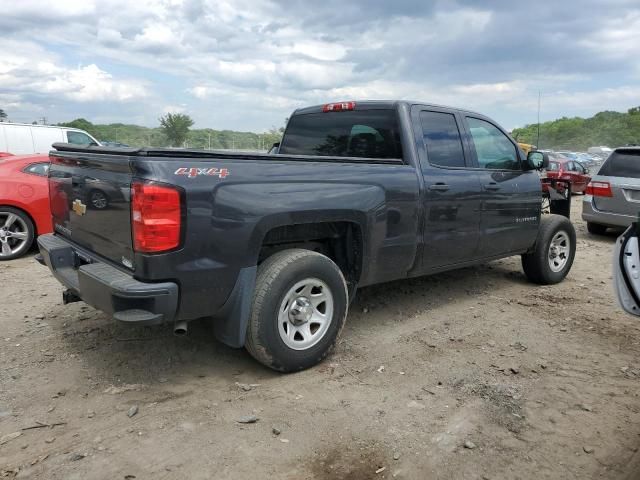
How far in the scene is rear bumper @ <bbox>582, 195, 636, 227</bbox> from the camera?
8775 millimetres

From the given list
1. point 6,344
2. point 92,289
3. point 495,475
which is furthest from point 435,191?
point 6,344

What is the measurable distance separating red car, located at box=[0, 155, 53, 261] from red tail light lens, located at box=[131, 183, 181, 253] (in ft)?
15.5

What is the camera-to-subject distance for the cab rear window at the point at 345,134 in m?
4.50

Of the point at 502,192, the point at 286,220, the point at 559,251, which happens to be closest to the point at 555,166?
the point at 559,251

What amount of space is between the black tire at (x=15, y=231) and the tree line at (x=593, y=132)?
6740cm

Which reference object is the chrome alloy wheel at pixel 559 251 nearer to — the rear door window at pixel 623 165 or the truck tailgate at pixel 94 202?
the rear door window at pixel 623 165

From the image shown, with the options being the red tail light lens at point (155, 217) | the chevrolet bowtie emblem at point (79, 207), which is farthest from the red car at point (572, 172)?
the red tail light lens at point (155, 217)

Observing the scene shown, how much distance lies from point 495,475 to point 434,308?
2.62 meters

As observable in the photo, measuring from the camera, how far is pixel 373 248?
4012 millimetres

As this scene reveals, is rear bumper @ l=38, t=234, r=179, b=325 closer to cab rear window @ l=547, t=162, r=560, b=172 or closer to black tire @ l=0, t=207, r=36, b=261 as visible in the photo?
black tire @ l=0, t=207, r=36, b=261

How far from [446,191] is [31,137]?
13.4 meters

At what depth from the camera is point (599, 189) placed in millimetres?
9109

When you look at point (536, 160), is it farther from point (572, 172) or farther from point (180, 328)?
point (572, 172)

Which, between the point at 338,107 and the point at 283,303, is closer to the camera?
the point at 283,303
